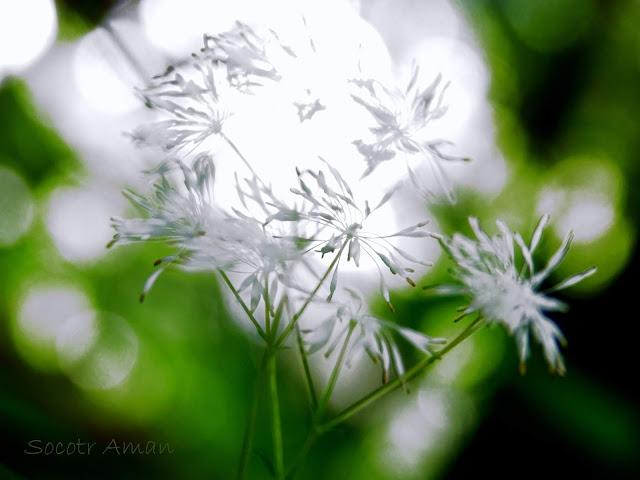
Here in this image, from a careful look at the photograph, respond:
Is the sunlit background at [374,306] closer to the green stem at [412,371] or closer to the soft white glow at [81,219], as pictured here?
the soft white glow at [81,219]

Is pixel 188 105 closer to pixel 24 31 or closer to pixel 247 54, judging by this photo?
pixel 247 54

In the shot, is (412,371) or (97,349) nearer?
(412,371)

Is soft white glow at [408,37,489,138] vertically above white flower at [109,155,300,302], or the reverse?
white flower at [109,155,300,302]

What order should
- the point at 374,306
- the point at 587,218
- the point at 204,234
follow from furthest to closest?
the point at 587,218, the point at 374,306, the point at 204,234

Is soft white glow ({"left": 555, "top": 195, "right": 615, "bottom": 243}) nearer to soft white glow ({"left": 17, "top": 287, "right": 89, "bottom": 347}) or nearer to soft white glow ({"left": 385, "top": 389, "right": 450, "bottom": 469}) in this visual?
soft white glow ({"left": 385, "top": 389, "right": 450, "bottom": 469})

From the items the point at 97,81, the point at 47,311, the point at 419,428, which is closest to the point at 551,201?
the point at 419,428

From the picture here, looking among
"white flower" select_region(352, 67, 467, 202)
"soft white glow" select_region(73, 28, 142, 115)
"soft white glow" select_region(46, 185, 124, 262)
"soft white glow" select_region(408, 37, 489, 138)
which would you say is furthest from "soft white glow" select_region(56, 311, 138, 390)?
"white flower" select_region(352, 67, 467, 202)
